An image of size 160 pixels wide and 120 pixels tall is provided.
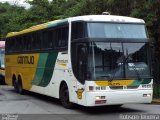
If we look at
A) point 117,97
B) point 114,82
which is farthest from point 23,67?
point 117,97

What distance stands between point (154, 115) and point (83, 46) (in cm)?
310

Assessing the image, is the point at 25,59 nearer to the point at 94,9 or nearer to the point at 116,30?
the point at 94,9

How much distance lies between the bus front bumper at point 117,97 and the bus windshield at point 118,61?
483 millimetres

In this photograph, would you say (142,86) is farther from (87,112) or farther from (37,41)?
(37,41)

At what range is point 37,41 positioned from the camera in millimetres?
18750

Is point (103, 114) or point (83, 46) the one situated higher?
point (83, 46)

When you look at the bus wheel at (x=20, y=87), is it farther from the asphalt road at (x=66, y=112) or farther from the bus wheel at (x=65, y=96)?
the bus wheel at (x=65, y=96)

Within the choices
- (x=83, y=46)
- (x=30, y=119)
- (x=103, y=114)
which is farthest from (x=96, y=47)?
(x=30, y=119)

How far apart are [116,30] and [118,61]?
1.11 meters

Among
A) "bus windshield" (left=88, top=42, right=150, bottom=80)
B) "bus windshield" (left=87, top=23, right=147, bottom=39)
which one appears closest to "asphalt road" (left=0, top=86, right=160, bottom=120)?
"bus windshield" (left=88, top=42, right=150, bottom=80)

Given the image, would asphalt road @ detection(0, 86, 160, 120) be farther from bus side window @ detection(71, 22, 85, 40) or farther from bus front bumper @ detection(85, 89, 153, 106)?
bus side window @ detection(71, 22, 85, 40)

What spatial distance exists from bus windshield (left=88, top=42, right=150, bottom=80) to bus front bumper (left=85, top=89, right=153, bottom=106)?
48cm

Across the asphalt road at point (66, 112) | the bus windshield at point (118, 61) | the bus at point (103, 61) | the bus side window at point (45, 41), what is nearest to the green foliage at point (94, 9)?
the bus side window at point (45, 41)

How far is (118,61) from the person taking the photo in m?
13.6
